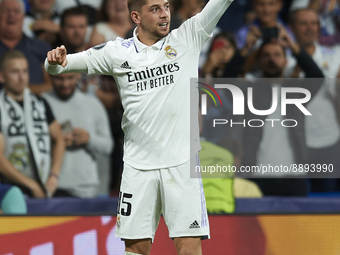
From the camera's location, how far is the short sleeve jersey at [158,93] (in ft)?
8.89

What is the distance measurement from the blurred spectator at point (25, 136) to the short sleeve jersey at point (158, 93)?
1889mm

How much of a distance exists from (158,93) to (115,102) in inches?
86.3

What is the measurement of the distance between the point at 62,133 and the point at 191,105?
2204 millimetres

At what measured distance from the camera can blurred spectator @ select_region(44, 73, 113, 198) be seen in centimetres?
461

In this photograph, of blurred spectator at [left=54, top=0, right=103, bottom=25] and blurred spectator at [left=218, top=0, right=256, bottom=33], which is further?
blurred spectator at [left=218, top=0, right=256, bottom=33]

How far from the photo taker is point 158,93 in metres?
2.73

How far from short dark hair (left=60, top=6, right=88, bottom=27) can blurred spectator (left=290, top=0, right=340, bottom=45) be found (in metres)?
2.23

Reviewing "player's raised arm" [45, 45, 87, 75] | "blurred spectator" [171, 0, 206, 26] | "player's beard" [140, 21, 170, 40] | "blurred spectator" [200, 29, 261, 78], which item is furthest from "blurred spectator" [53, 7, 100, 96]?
"player's beard" [140, 21, 170, 40]

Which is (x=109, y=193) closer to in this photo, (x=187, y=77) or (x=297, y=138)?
(x=297, y=138)

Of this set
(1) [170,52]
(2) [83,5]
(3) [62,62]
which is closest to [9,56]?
(2) [83,5]

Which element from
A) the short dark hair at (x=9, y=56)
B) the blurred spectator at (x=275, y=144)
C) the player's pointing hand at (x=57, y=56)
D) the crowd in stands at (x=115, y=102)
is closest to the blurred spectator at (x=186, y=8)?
the crowd in stands at (x=115, y=102)
